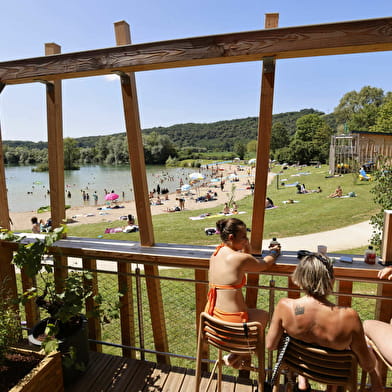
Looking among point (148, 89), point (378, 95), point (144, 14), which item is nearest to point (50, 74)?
point (148, 89)

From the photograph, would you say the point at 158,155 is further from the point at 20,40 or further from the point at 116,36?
the point at 116,36

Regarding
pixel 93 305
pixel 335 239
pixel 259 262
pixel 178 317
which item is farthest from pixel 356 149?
pixel 93 305

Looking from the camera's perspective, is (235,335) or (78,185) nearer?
(235,335)

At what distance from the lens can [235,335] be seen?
1311 millimetres

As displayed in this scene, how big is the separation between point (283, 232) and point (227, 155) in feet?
22.1

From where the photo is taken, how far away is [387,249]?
1.68 meters

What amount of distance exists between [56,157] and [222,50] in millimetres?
1584

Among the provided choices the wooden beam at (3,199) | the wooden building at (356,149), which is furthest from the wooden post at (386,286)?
the wooden building at (356,149)

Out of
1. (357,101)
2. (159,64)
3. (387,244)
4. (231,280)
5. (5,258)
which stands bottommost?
(5,258)

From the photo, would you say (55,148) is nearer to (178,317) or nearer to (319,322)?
(319,322)

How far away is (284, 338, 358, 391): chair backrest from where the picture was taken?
43.8 inches

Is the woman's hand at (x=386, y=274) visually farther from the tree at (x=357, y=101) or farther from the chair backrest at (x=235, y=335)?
the tree at (x=357, y=101)

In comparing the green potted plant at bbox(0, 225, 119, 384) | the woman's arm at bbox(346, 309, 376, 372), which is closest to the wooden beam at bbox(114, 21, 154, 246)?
the green potted plant at bbox(0, 225, 119, 384)

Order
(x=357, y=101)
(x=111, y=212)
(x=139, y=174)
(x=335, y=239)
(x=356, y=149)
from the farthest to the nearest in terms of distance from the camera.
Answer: (x=357, y=101), (x=111, y=212), (x=356, y=149), (x=335, y=239), (x=139, y=174)
